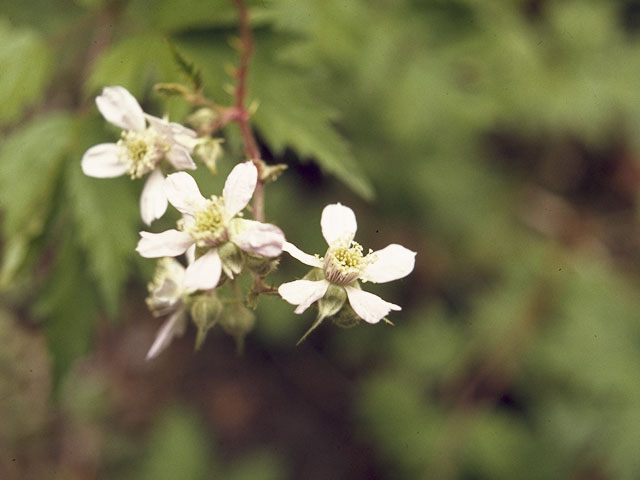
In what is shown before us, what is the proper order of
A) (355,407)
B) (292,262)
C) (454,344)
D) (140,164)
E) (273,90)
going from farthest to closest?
(355,407) < (454,344) < (292,262) < (273,90) < (140,164)

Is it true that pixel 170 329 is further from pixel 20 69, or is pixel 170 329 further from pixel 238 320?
pixel 20 69

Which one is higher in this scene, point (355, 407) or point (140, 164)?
point (140, 164)

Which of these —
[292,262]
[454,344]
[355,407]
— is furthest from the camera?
[355,407]

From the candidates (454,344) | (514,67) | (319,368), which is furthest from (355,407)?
(514,67)

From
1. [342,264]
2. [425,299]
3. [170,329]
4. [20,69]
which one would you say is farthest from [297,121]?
[425,299]

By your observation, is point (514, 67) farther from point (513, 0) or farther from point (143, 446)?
point (143, 446)

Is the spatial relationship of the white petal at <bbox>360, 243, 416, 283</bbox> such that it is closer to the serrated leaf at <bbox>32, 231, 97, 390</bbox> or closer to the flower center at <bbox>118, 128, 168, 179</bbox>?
the flower center at <bbox>118, 128, 168, 179</bbox>

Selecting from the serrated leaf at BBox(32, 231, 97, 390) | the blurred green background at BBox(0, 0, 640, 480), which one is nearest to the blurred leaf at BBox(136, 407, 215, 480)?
the blurred green background at BBox(0, 0, 640, 480)
